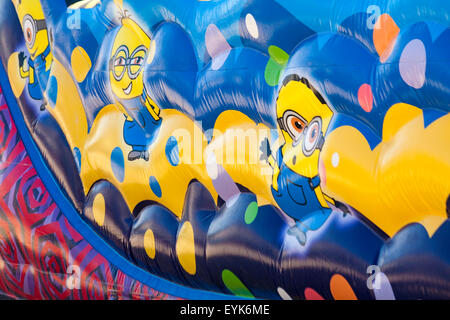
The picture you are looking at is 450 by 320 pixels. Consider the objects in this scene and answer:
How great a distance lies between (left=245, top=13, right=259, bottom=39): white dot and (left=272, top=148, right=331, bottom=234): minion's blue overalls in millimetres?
294

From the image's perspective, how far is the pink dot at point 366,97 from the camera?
1512 mm

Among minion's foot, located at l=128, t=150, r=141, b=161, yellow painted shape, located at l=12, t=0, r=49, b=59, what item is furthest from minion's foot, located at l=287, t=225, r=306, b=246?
yellow painted shape, located at l=12, t=0, r=49, b=59

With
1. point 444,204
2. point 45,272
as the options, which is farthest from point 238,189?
point 45,272

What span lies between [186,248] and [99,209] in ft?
1.35

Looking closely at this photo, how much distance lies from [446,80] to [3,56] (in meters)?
1.64

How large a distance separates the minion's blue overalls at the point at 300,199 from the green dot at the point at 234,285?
26 centimetres

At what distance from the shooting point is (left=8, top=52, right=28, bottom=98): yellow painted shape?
2445mm

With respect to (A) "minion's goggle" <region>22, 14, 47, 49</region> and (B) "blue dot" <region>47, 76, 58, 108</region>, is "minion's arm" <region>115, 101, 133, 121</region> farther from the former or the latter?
(A) "minion's goggle" <region>22, 14, 47, 49</region>

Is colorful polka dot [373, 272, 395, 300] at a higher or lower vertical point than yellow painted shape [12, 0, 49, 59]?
lower

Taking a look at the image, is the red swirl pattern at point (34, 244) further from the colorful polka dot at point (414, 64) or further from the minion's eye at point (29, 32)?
the colorful polka dot at point (414, 64)

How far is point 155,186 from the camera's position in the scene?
2047 mm

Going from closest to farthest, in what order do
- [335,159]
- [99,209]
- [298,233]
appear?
1. [335,159]
2. [298,233]
3. [99,209]

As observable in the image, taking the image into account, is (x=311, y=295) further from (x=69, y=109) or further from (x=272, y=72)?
(x=69, y=109)

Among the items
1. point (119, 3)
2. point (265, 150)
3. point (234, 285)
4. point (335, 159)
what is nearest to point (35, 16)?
point (119, 3)
